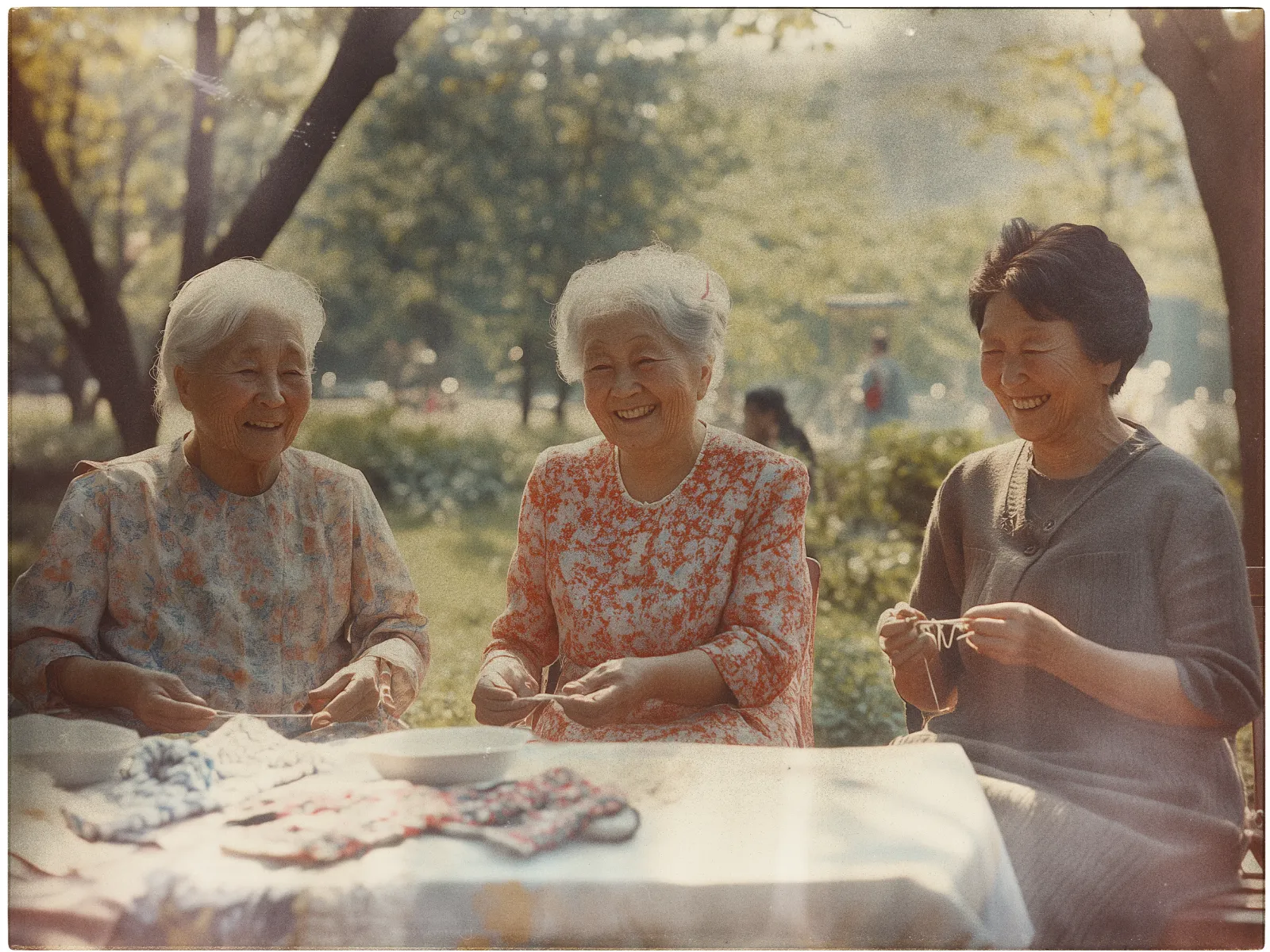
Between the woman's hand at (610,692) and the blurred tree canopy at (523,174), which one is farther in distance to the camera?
the blurred tree canopy at (523,174)

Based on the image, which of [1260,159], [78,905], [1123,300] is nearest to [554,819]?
[78,905]

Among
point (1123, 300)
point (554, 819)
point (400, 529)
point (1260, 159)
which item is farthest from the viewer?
point (400, 529)

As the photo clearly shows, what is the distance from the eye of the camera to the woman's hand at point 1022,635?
8.72 ft

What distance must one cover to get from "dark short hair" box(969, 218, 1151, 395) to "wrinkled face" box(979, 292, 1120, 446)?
2cm

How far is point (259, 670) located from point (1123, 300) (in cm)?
216

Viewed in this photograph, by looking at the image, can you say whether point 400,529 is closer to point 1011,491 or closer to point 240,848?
point 240,848

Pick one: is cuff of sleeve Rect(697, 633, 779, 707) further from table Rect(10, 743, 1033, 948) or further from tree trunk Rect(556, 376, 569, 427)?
tree trunk Rect(556, 376, 569, 427)

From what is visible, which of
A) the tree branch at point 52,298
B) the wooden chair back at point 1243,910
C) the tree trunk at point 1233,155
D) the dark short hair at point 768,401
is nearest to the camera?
the wooden chair back at point 1243,910

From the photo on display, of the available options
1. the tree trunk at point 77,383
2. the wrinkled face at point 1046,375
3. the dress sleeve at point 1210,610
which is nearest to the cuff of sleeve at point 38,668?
the tree trunk at point 77,383

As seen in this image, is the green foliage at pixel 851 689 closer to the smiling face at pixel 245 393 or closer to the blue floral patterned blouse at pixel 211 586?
the blue floral patterned blouse at pixel 211 586

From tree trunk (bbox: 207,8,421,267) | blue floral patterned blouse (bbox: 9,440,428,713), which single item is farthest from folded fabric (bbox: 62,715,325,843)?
tree trunk (bbox: 207,8,421,267)

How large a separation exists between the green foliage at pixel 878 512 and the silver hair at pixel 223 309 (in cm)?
145

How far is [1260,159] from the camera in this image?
9.82 feet

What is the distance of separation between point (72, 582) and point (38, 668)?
0.21m
